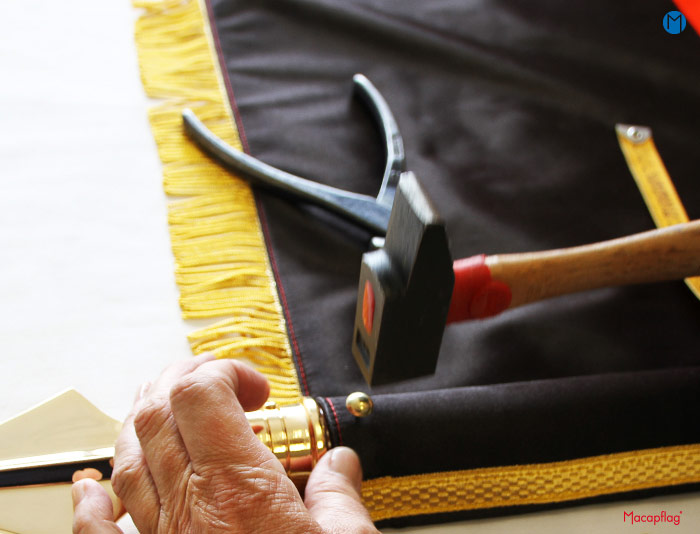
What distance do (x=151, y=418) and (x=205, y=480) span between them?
0.08m

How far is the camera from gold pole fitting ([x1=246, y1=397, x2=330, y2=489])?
678 millimetres

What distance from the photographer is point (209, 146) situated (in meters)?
1.09

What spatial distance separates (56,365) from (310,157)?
509 millimetres

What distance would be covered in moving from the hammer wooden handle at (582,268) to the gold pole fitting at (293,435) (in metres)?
0.20

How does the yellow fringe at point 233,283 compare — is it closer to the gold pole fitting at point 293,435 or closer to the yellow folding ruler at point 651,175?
the gold pole fitting at point 293,435

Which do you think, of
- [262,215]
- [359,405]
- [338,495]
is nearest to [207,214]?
[262,215]

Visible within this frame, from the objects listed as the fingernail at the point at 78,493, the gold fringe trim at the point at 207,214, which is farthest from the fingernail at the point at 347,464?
the fingernail at the point at 78,493

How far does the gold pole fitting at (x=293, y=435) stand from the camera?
678 millimetres

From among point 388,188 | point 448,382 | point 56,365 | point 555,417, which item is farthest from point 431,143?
point 56,365

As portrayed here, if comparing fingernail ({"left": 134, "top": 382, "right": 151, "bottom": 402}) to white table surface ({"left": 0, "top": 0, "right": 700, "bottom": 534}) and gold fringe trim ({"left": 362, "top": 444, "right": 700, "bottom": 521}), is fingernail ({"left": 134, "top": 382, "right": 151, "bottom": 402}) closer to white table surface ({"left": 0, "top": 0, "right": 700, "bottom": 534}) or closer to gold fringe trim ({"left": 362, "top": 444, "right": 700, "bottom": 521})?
white table surface ({"left": 0, "top": 0, "right": 700, "bottom": 534})

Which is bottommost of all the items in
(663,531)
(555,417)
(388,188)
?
(663,531)

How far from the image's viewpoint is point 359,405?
0.71 meters

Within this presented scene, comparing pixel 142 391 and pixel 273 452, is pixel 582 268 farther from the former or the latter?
pixel 142 391

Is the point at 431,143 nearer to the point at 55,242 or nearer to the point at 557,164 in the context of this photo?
the point at 557,164
